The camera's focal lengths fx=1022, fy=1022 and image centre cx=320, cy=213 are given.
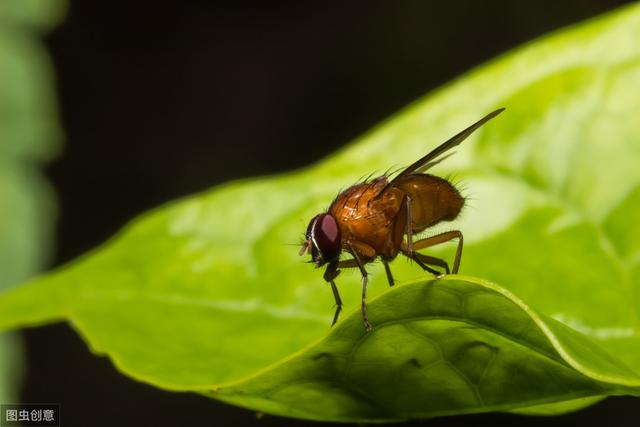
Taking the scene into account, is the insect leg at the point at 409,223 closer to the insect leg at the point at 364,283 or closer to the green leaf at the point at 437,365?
the insect leg at the point at 364,283

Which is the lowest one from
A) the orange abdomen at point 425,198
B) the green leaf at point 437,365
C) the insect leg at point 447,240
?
the green leaf at point 437,365

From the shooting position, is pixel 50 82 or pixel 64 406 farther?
pixel 64 406

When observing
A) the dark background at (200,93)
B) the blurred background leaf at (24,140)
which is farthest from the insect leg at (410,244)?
the dark background at (200,93)

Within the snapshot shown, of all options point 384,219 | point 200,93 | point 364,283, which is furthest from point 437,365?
point 200,93

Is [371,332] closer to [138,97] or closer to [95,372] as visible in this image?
[95,372]

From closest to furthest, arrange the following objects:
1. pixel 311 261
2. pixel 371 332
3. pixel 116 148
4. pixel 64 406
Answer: pixel 371 332 < pixel 311 261 < pixel 64 406 < pixel 116 148

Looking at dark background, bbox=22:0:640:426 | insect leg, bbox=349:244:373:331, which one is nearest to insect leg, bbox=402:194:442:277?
insect leg, bbox=349:244:373:331

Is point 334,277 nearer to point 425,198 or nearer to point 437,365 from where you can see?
point 425,198

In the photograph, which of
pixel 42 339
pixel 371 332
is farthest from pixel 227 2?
pixel 371 332
